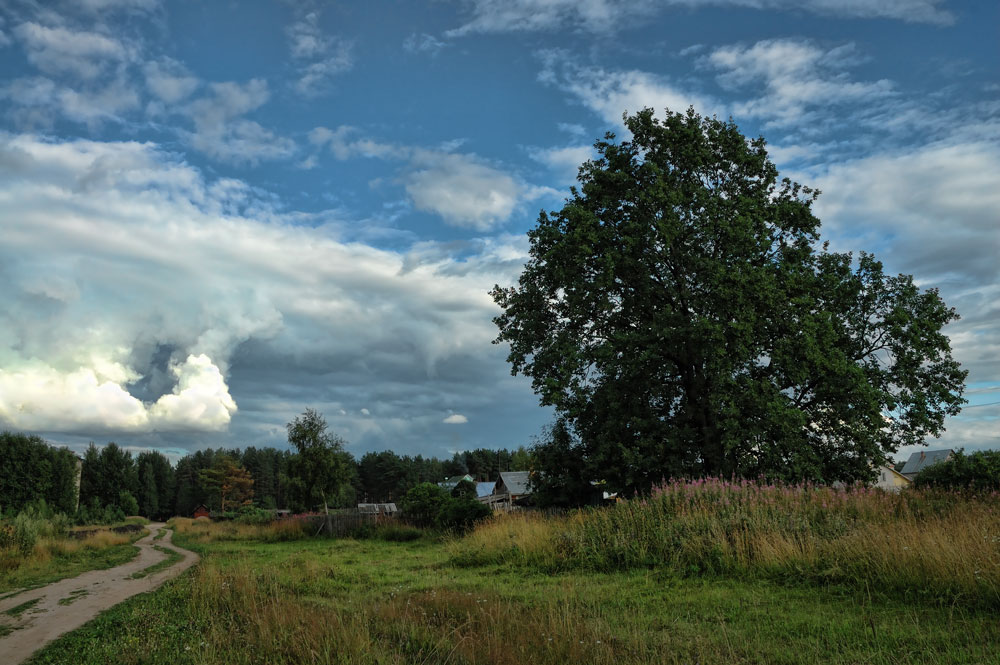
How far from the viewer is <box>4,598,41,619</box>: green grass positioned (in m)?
10.6

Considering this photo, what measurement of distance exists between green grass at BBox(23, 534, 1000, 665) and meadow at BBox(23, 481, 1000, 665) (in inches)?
1.2

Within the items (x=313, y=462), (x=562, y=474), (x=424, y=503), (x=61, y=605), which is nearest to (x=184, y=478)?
(x=313, y=462)

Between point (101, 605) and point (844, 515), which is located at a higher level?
point (844, 515)

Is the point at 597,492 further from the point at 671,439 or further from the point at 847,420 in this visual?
the point at 847,420

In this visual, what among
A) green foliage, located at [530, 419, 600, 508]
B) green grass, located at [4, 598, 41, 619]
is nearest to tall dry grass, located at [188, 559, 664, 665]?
green grass, located at [4, 598, 41, 619]

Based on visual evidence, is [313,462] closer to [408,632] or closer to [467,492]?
[467,492]

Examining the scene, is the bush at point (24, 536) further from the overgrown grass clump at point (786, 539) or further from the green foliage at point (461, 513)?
the overgrown grass clump at point (786, 539)

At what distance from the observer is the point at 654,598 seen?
8.79m

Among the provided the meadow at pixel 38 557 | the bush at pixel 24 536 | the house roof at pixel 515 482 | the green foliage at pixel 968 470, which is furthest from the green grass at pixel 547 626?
the house roof at pixel 515 482

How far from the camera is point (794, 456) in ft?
65.7

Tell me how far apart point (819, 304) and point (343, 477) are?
99.3 feet

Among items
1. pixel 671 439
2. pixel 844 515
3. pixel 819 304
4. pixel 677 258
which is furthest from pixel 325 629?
pixel 819 304

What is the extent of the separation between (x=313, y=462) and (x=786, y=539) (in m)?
33.8

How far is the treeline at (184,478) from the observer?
66.5 m
